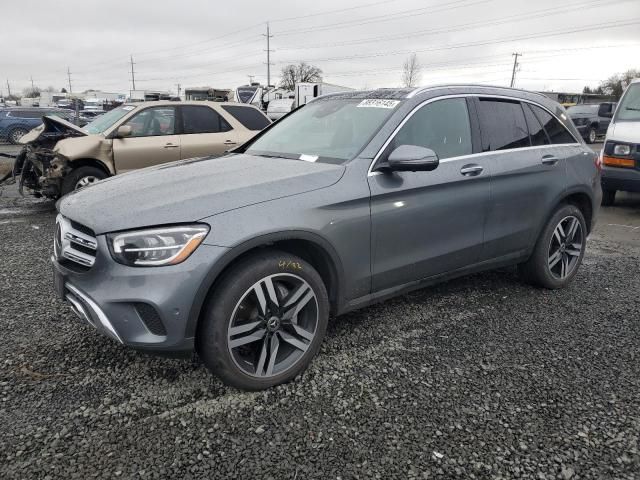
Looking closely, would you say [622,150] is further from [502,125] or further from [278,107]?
[278,107]

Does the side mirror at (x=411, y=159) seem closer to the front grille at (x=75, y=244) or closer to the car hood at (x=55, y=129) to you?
the front grille at (x=75, y=244)

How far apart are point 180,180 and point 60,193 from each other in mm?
5053

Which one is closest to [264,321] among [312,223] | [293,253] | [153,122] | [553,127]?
[293,253]

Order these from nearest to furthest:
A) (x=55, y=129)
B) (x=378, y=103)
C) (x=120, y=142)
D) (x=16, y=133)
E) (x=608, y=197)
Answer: (x=378, y=103) < (x=120, y=142) < (x=55, y=129) < (x=608, y=197) < (x=16, y=133)

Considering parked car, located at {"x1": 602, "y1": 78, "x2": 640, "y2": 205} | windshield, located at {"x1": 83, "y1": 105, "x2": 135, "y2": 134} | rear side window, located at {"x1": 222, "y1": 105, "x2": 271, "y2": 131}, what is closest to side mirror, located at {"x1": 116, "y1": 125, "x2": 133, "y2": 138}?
windshield, located at {"x1": 83, "y1": 105, "x2": 135, "y2": 134}

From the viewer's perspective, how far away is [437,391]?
8.93 feet

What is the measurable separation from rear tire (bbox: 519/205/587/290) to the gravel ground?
0.39m

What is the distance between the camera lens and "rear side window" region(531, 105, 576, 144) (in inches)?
163

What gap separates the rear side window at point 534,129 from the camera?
4.01 metres

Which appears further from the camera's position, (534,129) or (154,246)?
(534,129)

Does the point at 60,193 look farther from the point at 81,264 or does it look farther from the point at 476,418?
the point at 476,418

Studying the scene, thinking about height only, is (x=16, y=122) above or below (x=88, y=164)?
above

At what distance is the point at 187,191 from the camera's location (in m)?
2.59

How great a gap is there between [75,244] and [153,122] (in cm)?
535
